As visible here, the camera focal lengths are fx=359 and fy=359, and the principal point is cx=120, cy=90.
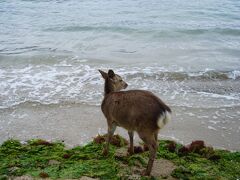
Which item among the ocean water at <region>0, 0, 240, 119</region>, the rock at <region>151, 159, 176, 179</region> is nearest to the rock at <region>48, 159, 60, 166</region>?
the rock at <region>151, 159, 176, 179</region>

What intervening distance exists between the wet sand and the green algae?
80cm

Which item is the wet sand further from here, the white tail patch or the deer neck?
the white tail patch

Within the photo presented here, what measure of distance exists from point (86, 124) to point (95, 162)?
234cm

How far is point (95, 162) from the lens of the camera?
5453 mm

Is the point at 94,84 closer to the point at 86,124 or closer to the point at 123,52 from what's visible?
the point at 86,124

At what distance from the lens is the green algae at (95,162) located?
5027 mm

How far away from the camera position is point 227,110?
28.2 feet

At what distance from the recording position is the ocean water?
988 centimetres

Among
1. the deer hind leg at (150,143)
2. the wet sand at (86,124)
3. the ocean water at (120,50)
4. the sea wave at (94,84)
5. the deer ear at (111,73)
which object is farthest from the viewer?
the ocean water at (120,50)

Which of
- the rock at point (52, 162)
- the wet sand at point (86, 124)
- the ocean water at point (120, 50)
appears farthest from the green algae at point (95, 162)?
the ocean water at point (120, 50)

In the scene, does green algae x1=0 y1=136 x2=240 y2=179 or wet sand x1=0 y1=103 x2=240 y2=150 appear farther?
wet sand x1=0 y1=103 x2=240 y2=150

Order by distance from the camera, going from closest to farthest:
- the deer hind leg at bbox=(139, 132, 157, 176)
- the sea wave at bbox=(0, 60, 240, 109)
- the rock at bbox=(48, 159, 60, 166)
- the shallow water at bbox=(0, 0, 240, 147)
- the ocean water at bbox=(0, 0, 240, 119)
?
the deer hind leg at bbox=(139, 132, 157, 176) → the rock at bbox=(48, 159, 60, 166) → the sea wave at bbox=(0, 60, 240, 109) → the shallow water at bbox=(0, 0, 240, 147) → the ocean water at bbox=(0, 0, 240, 119)

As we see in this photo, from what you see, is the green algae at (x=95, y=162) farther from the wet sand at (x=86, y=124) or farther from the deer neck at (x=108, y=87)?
the deer neck at (x=108, y=87)

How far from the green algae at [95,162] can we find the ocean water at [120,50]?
9.27 ft
